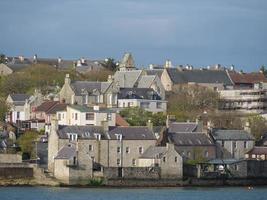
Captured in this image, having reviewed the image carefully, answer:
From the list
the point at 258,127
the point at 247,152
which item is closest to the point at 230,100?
the point at 258,127

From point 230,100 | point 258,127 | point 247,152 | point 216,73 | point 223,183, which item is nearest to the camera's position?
point 223,183

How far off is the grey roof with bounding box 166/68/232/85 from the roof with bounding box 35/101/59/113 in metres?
23.2

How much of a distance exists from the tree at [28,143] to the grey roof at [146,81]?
25.8 metres

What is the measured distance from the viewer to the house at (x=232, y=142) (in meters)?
99.0

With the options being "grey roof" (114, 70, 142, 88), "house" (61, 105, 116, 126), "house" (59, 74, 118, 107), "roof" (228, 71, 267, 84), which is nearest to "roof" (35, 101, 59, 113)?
"house" (59, 74, 118, 107)

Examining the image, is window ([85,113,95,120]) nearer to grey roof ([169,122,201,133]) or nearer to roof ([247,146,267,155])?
grey roof ([169,122,201,133])

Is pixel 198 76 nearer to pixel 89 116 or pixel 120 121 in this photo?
pixel 120 121

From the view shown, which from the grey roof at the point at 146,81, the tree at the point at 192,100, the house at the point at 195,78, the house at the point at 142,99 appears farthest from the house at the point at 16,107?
the house at the point at 195,78

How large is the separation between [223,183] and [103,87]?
98.6ft

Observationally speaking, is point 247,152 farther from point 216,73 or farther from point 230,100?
point 216,73

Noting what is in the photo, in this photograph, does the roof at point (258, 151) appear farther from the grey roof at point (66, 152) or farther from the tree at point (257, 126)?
the grey roof at point (66, 152)

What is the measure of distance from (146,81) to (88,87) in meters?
8.96

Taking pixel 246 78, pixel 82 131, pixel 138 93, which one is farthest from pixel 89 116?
pixel 246 78

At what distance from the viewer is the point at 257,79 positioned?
5842 inches
